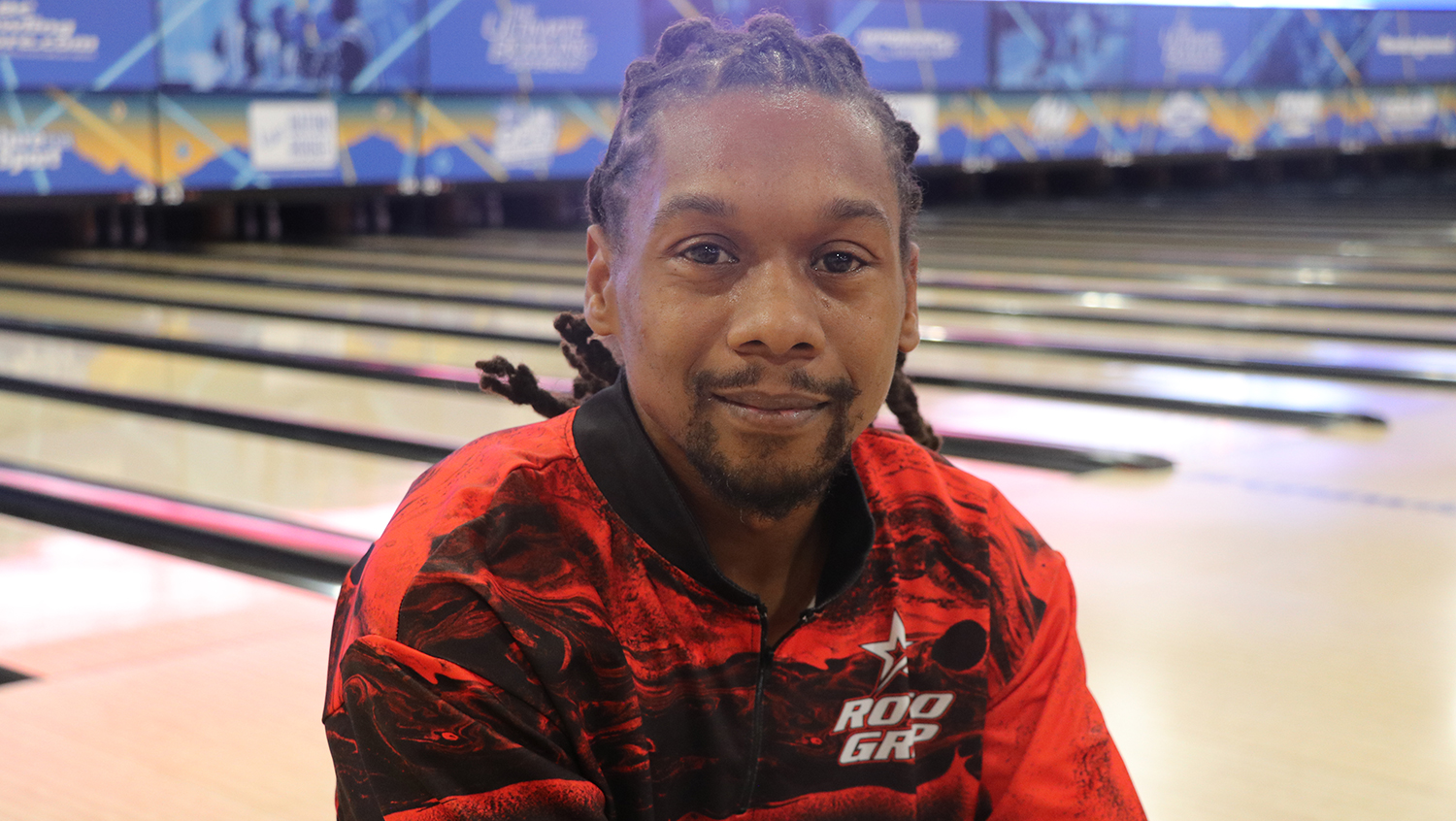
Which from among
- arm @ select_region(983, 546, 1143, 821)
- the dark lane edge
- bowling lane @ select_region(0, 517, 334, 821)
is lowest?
the dark lane edge

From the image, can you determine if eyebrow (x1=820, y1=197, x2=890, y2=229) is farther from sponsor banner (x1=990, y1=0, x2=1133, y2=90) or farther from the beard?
sponsor banner (x1=990, y1=0, x2=1133, y2=90)

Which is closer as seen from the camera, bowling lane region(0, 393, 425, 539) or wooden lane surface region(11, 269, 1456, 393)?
bowling lane region(0, 393, 425, 539)

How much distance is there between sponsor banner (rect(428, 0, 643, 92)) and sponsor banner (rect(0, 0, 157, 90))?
161cm

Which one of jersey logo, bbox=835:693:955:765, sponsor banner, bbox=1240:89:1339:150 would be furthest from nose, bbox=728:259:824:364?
sponsor banner, bbox=1240:89:1339:150

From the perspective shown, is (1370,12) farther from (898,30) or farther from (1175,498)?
(1175,498)

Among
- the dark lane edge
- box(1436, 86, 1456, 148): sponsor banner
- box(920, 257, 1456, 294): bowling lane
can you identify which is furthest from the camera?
box(1436, 86, 1456, 148): sponsor banner

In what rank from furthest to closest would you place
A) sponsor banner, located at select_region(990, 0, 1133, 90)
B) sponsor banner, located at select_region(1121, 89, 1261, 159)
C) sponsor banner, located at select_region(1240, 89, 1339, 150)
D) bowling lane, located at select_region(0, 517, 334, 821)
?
sponsor banner, located at select_region(1240, 89, 1339, 150)
sponsor banner, located at select_region(1121, 89, 1261, 159)
sponsor banner, located at select_region(990, 0, 1133, 90)
bowling lane, located at select_region(0, 517, 334, 821)

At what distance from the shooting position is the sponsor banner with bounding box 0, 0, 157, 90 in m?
6.87

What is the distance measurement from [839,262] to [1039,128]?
10.8 meters

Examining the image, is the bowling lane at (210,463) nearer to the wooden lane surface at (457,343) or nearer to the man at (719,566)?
the wooden lane surface at (457,343)

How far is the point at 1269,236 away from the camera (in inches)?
343

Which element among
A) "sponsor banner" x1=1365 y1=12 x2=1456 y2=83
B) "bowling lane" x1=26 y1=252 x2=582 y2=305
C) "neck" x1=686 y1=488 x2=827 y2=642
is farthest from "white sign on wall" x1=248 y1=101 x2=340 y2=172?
"sponsor banner" x1=1365 y1=12 x2=1456 y2=83

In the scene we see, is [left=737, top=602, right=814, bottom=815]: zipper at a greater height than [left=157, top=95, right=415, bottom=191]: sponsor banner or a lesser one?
greater

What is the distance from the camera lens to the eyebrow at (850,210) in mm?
856
